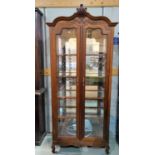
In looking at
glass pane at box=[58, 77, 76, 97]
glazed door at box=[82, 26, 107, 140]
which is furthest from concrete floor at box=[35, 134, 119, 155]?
glass pane at box=[58, 77, 76, 97]

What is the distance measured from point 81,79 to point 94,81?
0.76 ft

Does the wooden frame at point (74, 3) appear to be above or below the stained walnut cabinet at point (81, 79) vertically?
above

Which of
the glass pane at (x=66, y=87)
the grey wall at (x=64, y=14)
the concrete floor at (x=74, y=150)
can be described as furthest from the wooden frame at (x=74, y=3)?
the concrete floor at (x=74, y=150)

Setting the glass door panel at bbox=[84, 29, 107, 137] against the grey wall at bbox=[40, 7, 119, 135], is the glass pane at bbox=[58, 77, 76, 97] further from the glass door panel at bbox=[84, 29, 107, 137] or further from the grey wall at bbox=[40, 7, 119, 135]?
the grey wall at bbox=[40, 7, 119, 135]

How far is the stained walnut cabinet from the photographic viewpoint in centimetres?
238

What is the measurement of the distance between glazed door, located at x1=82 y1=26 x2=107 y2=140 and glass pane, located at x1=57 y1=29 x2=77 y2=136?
15 centimetres

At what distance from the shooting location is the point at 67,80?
8.52 feet

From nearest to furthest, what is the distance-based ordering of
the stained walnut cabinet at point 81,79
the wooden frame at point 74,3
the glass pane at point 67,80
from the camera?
the stained walnut cabinet at point 81,79
the glass pane at point 67,80
the wooden frame at point 74,3

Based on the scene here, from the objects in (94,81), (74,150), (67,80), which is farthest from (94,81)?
(74,150)

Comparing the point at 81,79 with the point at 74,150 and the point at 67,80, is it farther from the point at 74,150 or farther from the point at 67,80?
the point at 74,150

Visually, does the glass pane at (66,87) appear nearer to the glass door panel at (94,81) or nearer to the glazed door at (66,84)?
the glazed door at (66,84)

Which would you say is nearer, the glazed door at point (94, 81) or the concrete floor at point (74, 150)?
the glazed door at point (94, 81)

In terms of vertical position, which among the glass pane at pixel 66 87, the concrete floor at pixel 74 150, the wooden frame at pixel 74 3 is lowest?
the concrete floor at pixel 74 150

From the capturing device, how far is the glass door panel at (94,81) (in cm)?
248
